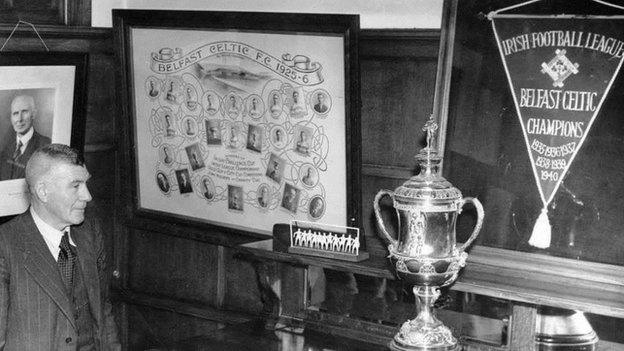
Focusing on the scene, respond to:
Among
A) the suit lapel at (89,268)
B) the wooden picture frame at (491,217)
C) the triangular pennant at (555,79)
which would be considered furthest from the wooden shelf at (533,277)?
the suit lapel at (89,268)

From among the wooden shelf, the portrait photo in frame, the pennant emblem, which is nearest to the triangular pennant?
the pennant emblem

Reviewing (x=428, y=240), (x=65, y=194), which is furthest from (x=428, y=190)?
(x=65, y=194)

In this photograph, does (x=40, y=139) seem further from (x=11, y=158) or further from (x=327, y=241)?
(x=327, y=241)

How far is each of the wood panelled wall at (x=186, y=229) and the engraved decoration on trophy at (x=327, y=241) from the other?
0.23m

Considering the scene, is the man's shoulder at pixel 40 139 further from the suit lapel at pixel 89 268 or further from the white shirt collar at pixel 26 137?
the suit lapel at pixel 89 268

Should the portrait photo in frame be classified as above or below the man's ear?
above

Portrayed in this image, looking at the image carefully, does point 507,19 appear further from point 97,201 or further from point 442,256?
point 97,201

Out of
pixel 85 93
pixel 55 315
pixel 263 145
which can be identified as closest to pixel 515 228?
pixel 263 145

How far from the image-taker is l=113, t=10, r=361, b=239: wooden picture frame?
4289mm

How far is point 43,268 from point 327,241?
3.73ft

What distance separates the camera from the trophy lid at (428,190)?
3.36m

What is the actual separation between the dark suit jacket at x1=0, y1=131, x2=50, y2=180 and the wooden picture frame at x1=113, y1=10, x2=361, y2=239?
53cm

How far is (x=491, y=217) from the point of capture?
373cm

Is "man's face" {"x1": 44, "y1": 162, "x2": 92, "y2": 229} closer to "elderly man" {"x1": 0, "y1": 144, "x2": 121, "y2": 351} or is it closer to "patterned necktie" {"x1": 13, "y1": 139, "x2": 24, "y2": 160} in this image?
"elderly man" {"x1": 0, "y1": 144, "x2": 121, "y2": 351}
